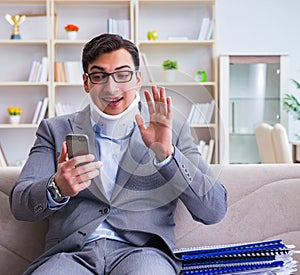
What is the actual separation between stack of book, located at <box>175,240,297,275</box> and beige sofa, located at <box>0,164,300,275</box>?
0.75 ft

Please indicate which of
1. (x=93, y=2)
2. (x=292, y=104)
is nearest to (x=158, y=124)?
(x=292, y=104)

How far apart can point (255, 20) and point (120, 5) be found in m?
1.25

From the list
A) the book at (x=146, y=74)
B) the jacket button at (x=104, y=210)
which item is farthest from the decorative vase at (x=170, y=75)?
the jacket button at (x=104, y=210)

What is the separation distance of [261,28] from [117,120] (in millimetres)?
4541

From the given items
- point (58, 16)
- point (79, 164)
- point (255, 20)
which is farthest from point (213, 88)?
point (79, 164)

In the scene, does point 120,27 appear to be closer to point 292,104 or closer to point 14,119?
point 14,119

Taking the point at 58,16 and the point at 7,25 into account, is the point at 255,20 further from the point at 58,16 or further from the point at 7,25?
the point at 7,25

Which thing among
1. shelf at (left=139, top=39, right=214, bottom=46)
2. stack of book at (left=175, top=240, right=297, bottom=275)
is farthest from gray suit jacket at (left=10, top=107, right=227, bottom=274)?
shelf at (left=139, top=39, right=214, bottom=46)

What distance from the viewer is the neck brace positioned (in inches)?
63.4

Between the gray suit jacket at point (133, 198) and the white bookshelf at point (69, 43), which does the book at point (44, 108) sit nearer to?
the white bookshelf at point (69, 43)

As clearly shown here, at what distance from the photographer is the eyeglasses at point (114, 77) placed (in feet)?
5.27

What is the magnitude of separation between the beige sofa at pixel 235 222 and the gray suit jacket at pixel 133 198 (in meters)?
0.13

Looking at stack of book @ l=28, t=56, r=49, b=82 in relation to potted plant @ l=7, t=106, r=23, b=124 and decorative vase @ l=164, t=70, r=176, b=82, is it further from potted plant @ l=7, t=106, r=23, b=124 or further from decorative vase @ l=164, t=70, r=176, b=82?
decorative vase @ l=164, t=70, r=176, b=82

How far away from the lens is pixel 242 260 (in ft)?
5.31
